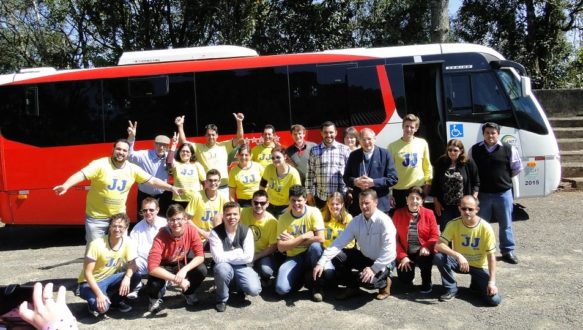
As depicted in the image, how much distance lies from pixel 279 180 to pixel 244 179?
22.4 inches

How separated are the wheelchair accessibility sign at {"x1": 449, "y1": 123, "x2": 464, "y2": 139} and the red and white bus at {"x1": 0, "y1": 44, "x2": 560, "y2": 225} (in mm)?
16

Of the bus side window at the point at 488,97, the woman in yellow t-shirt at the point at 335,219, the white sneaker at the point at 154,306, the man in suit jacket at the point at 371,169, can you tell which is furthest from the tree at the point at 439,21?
the white sneaker at the point at 154,306

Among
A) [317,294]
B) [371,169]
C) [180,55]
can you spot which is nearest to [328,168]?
[371,169]

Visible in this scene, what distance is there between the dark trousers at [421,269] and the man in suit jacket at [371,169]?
2.73 ft

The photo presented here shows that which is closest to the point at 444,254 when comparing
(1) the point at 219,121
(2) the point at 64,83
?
(1) the point at 219,121

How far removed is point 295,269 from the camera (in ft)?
18.0

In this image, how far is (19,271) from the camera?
7023 millimetres

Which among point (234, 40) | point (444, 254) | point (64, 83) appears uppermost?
point (234, 40)

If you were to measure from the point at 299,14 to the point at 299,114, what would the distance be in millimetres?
9287

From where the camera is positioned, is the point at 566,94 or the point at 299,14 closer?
the point at 566,94

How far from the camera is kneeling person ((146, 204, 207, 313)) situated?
199 inches

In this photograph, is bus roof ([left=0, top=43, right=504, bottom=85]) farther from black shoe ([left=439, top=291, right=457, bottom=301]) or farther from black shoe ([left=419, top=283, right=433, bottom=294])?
black shoe ([left=439, top=291, right=457, bottom=301])

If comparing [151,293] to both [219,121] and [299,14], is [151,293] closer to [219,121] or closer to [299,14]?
[219,121]

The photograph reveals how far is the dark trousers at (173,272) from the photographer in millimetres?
5086
